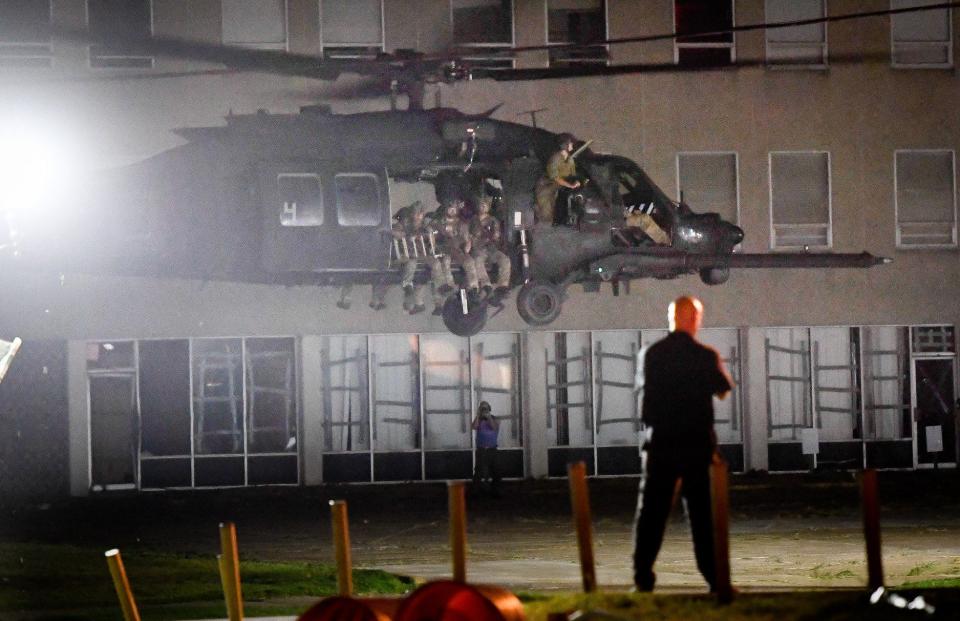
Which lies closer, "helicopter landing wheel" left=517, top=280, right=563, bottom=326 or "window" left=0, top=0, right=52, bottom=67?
"helicopter landing wheel" left=517, top=280, right=563, bottom=326

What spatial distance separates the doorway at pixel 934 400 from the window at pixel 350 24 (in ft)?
44.5

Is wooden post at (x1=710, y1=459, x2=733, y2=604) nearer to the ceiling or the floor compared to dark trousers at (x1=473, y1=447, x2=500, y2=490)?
nearer to the ceiling

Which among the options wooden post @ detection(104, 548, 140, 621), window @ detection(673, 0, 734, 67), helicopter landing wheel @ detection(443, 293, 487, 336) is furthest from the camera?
window @ detection(673, 0, 734, 67)

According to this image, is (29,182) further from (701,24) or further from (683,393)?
(701,24)

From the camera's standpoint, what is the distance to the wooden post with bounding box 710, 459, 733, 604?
1021cm

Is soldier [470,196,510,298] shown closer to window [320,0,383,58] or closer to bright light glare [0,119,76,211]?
bright light glare [0,119,76,211]

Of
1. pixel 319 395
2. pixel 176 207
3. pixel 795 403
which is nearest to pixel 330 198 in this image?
pixel 176 207

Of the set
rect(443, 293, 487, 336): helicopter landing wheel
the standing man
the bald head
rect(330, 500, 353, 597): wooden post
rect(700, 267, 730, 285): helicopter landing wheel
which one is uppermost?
rect(700, 267, 730, 285): helicopter landing wheel

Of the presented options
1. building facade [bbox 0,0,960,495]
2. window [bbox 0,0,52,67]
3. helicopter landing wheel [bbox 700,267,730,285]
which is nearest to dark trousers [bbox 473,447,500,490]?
building facade [bbox 0,0,960,495]

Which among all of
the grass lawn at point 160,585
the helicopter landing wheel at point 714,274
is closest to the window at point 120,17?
the helicopter landing wheel at point 714,274

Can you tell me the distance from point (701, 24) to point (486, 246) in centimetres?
1325

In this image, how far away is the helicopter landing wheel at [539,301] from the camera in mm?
23969

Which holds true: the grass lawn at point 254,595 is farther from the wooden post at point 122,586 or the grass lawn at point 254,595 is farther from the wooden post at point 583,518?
the wooden post at point 122,586

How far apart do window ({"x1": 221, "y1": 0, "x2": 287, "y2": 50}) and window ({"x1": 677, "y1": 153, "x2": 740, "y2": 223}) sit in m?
8.65
